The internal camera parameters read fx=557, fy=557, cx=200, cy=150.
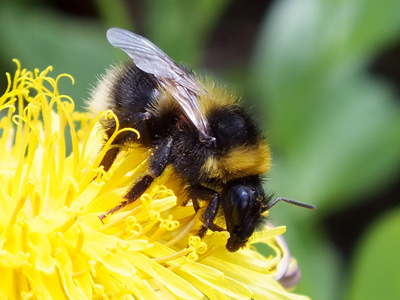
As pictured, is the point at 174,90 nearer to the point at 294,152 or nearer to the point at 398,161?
the point at 294,152

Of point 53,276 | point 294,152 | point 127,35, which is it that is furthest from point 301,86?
point 53,276

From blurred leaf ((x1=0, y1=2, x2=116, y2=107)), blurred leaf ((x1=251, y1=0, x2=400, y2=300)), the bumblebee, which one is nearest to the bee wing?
the bumblebee

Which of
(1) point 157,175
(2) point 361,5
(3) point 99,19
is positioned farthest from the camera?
(3) point 99,19

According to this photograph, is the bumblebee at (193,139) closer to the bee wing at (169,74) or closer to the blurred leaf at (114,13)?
the bee wing at (169,74)

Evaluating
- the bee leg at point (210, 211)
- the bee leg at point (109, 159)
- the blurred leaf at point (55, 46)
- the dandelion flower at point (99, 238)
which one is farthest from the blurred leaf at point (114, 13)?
the bee leg at point (210, 211)

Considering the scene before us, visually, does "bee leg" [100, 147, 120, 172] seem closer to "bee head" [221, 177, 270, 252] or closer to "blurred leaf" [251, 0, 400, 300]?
"bee head" [221, 177, 270, 252]

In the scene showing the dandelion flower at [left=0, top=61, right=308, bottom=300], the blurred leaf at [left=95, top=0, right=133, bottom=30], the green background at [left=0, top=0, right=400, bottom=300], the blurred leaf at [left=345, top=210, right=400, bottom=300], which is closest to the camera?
the dandelion flower at [left=0, top=61, right=308, bottom=300]
